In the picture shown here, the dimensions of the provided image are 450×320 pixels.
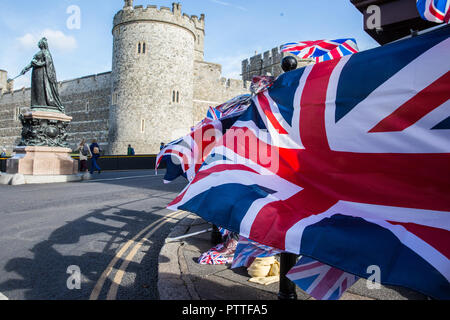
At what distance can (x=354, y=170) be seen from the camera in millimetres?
1883

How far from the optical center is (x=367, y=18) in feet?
18.0

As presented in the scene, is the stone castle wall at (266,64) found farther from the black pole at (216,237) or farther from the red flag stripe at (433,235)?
the red flag stripe at (433,235)

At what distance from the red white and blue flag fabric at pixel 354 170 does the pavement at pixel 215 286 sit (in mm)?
967

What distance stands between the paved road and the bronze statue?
224 inches

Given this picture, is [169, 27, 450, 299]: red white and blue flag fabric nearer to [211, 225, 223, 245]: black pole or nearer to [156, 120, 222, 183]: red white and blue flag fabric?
[156, 120, 222, 183]: red white and blue flag fabric

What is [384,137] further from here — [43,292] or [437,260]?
[43,292]

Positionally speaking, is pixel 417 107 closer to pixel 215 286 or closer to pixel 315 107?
pixel 315 107

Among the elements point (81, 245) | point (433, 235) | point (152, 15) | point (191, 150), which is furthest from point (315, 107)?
point (152, 15)

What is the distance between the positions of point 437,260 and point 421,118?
0.73m

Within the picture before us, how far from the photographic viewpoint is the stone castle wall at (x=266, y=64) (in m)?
→ 34.8

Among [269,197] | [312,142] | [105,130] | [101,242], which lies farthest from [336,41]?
[105,130]

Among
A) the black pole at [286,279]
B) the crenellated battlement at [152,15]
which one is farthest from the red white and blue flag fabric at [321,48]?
the crenellated battlement at [152,15]

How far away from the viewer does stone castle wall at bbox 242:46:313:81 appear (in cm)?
3478

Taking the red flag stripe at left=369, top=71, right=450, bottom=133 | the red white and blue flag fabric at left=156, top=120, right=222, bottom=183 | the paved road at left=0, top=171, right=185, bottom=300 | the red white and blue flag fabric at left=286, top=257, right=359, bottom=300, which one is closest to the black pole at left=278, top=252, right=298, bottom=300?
the red white and blue flag fabric at left=286, top=257, right=359, bottom=300
